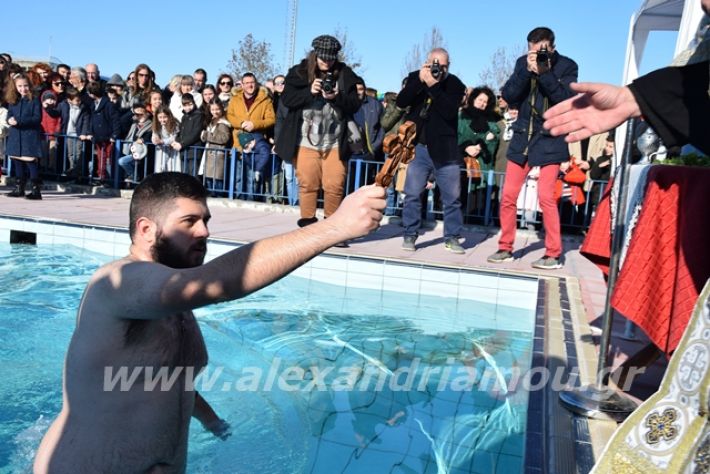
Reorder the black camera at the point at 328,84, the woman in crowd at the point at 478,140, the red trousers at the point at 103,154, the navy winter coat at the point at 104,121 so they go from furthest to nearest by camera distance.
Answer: the red trousers at the point at 103,154
the navy winter coat at the point at 104,121
the woman in crowd at the point at 478,140
the black camera at the point at 328,84

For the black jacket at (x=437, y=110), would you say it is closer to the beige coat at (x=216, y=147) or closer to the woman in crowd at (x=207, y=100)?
the beige coat at (x=216, y=147)

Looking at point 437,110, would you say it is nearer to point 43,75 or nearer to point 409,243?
point 409,243

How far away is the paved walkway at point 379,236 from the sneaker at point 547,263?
8 cm

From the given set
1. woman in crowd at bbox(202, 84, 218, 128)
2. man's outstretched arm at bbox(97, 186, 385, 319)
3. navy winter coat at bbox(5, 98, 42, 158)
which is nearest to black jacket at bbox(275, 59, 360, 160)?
woman in crowd at bbox(202, 84, 218, 128)

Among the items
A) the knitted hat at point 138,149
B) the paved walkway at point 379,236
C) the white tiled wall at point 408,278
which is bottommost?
the white tiled wall at point 408,278

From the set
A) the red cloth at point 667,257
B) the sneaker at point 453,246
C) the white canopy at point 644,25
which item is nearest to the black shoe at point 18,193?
the sneaker at point 453,246

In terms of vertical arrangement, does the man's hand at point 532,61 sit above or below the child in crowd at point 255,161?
above

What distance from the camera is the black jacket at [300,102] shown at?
7379 mm

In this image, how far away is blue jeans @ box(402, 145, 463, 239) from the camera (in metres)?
7.42

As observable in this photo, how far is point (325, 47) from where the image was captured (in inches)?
276

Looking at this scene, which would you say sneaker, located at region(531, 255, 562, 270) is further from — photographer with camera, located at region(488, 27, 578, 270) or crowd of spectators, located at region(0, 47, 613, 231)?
crowd of spectators, located at region(0, 47, 613, 231)

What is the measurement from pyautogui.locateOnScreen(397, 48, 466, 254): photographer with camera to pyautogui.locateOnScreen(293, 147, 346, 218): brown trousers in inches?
30.0

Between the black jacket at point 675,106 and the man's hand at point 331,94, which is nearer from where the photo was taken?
the black jacket at point 675,106

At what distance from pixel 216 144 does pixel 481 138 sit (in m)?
4.20
